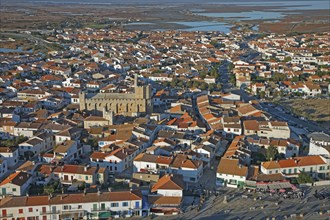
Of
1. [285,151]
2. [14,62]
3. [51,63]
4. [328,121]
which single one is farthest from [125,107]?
[14,62]

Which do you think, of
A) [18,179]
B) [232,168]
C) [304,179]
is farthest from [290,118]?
[18,179]

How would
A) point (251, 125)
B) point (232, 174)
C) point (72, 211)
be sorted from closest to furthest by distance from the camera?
1. point (72, 211)
2. point (232, 174)
3. point (251, 125)

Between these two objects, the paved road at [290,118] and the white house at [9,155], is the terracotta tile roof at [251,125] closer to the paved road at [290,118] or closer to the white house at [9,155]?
the paved road at [290,118]

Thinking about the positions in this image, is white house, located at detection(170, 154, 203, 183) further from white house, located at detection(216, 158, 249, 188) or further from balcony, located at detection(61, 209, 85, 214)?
balcony, located at detection(61, 209, 85, 214)

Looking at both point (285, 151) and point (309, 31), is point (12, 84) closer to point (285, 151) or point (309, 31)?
point (285, 151)

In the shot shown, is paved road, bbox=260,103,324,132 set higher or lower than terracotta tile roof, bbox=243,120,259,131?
lower

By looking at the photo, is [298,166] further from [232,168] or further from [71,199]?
[71,199]

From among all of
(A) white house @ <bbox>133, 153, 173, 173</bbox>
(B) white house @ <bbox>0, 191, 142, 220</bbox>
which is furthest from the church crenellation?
(B) white house @ <bbox>0, 191, 142, 220</bbox>

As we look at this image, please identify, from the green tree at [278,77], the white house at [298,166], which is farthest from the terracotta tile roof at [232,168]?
the green tree at [278,77]
